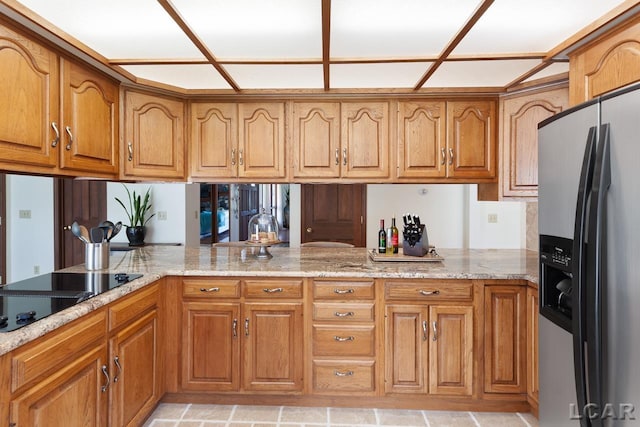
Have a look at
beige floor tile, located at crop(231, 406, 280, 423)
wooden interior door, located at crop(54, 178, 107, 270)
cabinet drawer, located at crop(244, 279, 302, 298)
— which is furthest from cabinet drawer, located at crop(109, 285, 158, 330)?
wooden interior door, located at crop(54, 178, 107, 270)

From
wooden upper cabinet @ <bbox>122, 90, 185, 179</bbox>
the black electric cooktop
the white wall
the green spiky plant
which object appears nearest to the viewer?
the black electric cooktop

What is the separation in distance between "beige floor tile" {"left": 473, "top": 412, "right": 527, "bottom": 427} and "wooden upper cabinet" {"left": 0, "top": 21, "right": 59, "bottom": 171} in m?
2.74

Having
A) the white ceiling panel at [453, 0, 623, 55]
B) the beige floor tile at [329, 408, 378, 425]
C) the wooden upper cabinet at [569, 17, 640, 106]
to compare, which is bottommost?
the beige floor tile at [329, 408, 378, 425]

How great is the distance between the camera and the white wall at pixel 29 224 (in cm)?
538

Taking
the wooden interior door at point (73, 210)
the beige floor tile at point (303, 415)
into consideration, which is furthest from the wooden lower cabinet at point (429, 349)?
the wooden interior door at point (73, 210)

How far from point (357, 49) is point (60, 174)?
1674 millimetres

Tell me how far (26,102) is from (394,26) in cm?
170

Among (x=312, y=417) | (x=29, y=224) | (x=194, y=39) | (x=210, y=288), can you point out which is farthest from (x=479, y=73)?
(x=29, y=224)

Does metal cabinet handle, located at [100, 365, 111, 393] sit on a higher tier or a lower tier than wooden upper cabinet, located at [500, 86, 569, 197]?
lower

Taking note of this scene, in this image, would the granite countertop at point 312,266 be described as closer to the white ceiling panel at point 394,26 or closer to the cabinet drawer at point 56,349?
the cabinet drawer at point 56,349

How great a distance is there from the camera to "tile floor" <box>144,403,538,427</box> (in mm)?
2430

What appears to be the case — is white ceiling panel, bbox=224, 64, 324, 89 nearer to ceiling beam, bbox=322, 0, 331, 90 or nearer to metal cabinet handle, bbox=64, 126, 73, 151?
ceiling beam, bbox=322, 0, 331, 90

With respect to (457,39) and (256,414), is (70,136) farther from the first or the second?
(457,39)

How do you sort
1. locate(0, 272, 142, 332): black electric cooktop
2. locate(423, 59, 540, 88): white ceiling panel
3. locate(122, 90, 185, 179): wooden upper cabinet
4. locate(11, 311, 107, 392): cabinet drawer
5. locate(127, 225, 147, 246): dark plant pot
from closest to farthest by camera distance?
1. locate(11, 311, 107, 392): cabinet drawer
2. locate(0, 272, 142, 332): black electric cooktop
3. locate(423, 59, 540, 88): white ceiling panel
4. locate(122, 90, 185, 179): wooden upper cabinet
5. locate(127, 225, 147, 246): dark plant pot
